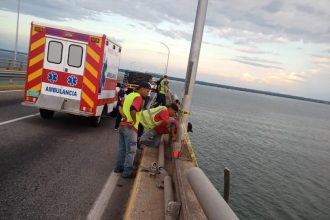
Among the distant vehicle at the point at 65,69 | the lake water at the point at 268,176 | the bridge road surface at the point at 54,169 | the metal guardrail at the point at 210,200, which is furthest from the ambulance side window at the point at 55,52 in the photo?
the lake water at the point at 268,176

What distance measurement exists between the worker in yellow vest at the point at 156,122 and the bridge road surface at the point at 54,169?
3.47ft

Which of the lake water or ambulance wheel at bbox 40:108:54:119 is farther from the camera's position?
the lake water


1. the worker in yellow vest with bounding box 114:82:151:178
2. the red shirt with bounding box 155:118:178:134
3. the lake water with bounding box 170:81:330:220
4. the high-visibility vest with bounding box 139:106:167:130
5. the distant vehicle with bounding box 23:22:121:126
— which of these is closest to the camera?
the worker in yellow vest with bounding box 114:82:151:178

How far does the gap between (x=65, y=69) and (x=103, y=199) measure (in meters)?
6.50

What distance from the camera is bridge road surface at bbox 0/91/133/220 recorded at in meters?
5.33

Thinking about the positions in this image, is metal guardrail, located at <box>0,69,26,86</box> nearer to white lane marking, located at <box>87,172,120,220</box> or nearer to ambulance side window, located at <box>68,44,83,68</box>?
ambulance side window, located at <box>68,44,83,68</box>

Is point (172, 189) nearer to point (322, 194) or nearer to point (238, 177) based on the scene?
point (238, 177)

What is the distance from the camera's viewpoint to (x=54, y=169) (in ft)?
23.5

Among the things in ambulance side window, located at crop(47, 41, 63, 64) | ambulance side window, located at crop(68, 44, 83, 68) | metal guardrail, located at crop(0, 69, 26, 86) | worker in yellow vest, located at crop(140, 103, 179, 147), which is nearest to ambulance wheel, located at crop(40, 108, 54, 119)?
ambulance side window, located at crop(47, 41, 63, 64)

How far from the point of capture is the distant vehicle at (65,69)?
11242 mm

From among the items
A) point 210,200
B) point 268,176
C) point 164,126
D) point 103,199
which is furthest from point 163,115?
point 268,176

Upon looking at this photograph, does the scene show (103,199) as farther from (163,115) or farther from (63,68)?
(63,68)

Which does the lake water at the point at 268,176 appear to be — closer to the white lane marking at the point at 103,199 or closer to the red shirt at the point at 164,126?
the red shirt at the point at 164,126

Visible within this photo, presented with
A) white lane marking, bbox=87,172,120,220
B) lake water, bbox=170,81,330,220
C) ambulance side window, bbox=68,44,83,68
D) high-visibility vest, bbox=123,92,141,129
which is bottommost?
lake water, bbox=170,81,330,220
